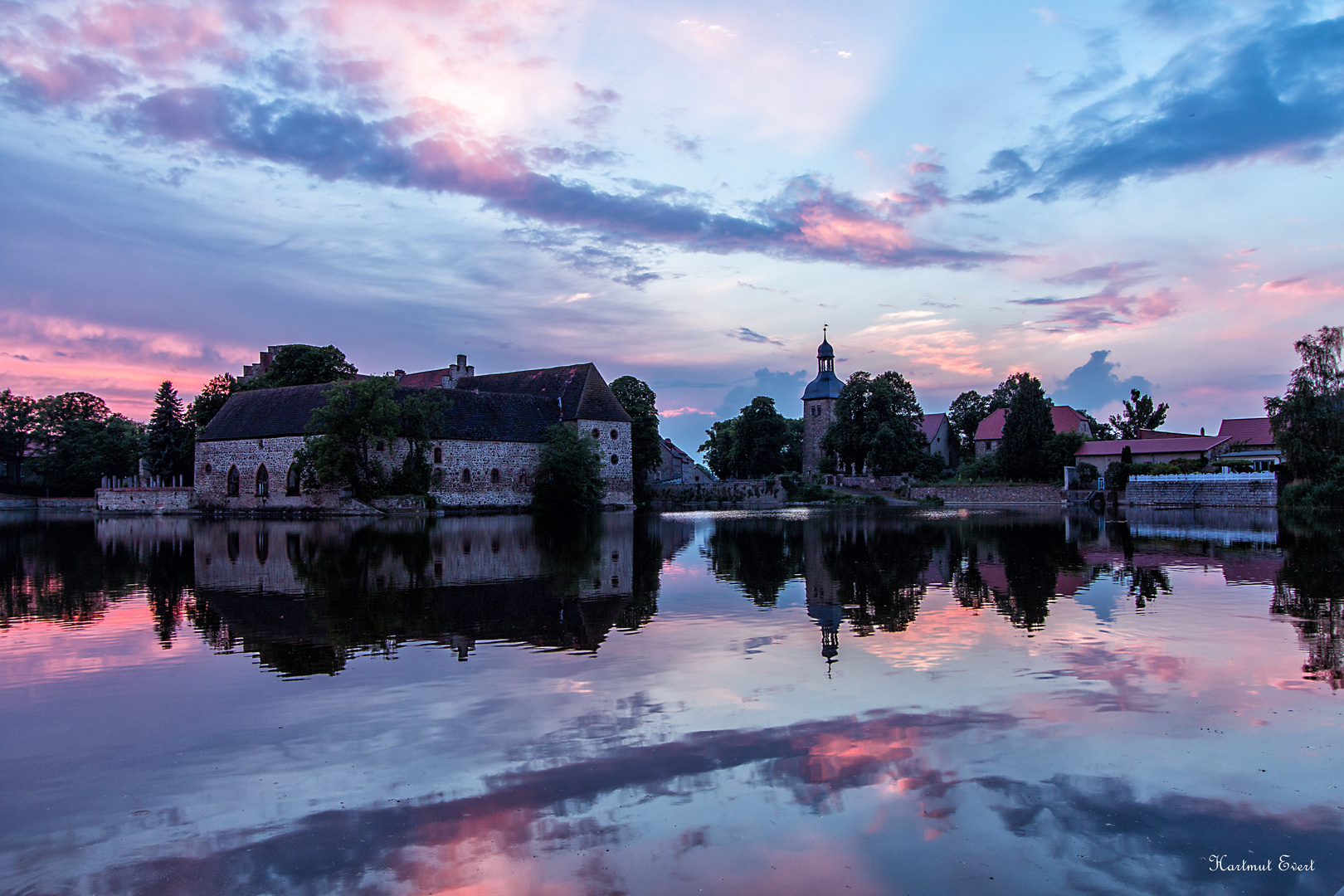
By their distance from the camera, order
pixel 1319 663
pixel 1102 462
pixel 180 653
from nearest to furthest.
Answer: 1. pixel 1319 663
2. pixel 180 653
3. pixel 1102 462

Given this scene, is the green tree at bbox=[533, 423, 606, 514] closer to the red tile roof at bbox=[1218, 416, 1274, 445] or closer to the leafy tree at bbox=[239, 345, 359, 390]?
the leafy tree at bbox=[239, 345, 359, 390]

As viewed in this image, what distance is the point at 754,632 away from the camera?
10.5 metres

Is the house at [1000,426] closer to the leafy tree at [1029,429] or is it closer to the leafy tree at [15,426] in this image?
the leafy tree at [1029,429]

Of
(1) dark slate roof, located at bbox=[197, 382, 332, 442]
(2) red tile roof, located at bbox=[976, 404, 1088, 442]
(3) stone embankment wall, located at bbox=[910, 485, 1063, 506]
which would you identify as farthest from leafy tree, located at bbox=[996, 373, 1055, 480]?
(1) dark slate roof, located at bbox=[197, 382, 332, 442]

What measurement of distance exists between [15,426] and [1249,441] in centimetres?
9599

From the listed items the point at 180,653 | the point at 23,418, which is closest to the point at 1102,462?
the point at 180,653

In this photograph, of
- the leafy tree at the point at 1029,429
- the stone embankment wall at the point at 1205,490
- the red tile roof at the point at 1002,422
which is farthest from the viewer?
the red tile roof at the point at 1002,422

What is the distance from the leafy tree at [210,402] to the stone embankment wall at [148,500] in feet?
16.5

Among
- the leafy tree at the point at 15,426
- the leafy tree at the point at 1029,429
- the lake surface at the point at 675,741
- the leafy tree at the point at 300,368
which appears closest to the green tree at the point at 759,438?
the leafy tree at the point at 1029,429

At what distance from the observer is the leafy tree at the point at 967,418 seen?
89750 mm

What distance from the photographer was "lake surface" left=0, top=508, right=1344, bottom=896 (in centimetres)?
444

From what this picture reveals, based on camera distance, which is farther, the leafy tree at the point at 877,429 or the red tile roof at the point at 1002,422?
the red tile roof at the point at 1002,422

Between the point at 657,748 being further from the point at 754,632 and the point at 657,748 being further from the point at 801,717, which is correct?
the point at 754,632

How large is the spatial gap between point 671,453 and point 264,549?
68.8 metres
